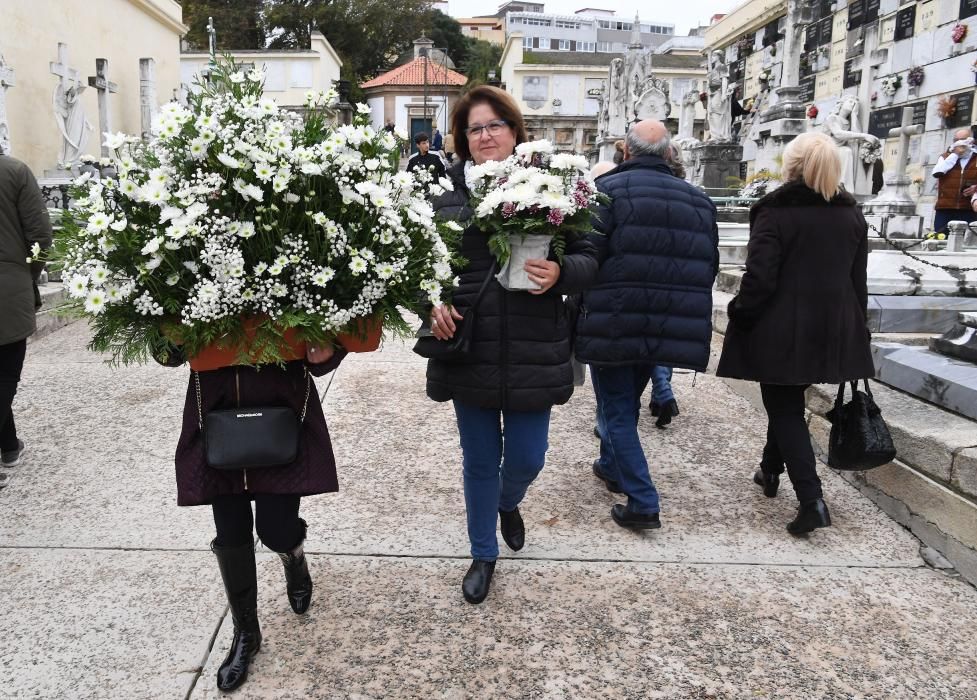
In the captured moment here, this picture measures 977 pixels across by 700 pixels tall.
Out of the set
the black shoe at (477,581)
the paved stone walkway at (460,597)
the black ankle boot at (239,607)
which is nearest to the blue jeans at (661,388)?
the paved stone walkway at (460,597)

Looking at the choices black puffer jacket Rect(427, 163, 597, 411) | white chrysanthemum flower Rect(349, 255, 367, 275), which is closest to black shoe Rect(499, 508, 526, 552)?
black puffer jacket Rect(427, 163, 597, 411)

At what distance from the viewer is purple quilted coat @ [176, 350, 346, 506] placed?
94.5 inches

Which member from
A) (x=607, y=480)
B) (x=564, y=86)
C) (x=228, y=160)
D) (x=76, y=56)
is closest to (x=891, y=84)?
(x=607, y=480)

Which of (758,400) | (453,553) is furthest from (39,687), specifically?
(758,400)

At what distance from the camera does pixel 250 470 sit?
2.44 metres

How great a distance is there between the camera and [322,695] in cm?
244

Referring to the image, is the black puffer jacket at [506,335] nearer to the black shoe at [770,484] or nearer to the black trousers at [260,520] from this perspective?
the black trousers at [260,520]

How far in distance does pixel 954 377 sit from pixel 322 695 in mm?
3527

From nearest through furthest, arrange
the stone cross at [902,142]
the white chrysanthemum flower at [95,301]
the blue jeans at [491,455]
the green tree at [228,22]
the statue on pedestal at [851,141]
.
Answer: the white chrysanthemum flower at [95,301] → the blue jeans at [491,455] → the stone cross at [902,142] → the statue on pedestal at [851,141] → the green tree at [228,22]

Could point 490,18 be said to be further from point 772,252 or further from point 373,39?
point 772,252

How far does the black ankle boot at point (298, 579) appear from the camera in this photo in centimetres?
274

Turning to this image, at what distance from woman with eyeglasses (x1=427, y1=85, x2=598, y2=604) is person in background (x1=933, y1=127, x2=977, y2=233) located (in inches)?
423

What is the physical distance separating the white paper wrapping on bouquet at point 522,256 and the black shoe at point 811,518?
1895 millimetres

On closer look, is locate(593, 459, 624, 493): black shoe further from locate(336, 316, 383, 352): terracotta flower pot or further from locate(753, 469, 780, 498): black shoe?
locate(336, 316, 383, 352): terracotta flower pot
